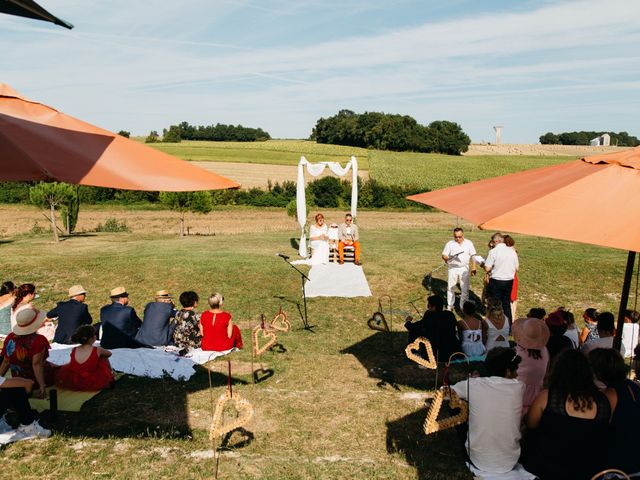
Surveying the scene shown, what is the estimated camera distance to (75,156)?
3.27 metres

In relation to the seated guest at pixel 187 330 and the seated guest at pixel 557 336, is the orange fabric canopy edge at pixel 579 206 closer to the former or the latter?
the seated guest at pixel 557 336

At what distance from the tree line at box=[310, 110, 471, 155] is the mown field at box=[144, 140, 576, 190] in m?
3.87

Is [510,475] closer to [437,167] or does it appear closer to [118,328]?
[118,328]

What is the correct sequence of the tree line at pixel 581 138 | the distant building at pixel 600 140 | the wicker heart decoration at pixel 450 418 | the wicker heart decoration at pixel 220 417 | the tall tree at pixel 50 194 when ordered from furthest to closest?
the tree line at pixel 581 138, the tall tree at pixel 50 194, the distant building at pixel 600 140, the wicker heart decoration at pixel 220 417, the wicker heart decoration at pixel 450 418

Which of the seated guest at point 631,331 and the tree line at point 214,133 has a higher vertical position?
the tree line at point 214,133

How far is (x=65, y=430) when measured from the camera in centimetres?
588

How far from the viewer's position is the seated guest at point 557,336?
21.7 feet

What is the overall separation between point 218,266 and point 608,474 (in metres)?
12.5

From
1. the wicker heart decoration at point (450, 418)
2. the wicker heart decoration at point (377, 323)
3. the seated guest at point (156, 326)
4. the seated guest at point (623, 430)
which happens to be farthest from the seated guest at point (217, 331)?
the seated guest at point (623, 430)

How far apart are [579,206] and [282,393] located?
483cm

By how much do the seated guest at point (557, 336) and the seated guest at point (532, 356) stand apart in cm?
49

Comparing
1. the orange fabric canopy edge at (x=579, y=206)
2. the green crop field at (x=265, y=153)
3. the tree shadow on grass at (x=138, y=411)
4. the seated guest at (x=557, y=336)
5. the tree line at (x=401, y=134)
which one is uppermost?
the tree line at (x=401, y=134)

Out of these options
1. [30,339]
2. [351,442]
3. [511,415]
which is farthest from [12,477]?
[511,415]

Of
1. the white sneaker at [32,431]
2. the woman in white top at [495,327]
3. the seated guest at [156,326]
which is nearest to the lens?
the white sneaker at [32,431]
